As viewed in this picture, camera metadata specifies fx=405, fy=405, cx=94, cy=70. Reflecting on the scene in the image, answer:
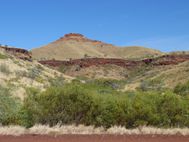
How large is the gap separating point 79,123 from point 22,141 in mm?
4236

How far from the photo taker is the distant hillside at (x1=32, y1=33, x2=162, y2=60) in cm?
13512

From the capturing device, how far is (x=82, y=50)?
14762 cm

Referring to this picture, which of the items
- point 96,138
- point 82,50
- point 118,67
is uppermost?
point 82,50

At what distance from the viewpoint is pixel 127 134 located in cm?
1484

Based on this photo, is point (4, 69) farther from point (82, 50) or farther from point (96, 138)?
point (82, 50)

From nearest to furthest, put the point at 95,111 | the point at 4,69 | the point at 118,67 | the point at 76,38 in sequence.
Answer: the point at 95,111 → the point at 4,69 → the point at 118,67 → the point at 76,38

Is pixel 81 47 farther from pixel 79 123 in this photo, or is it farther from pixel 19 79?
pixel 79 123

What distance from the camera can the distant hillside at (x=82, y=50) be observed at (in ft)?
443

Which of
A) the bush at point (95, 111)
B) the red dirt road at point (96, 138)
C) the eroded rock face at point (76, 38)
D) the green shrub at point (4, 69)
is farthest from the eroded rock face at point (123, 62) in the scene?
the eroded rock face at point (76, 38)

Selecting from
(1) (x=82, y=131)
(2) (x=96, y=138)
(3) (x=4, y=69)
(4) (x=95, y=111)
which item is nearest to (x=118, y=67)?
(3) (x=4, y=69)

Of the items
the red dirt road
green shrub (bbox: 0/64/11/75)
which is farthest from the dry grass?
green shrub (bbox: 0/64/11/75)

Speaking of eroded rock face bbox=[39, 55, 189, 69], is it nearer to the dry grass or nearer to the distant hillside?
the distant hillside

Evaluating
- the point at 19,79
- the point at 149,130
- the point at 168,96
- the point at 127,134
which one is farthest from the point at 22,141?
the point at 19,79

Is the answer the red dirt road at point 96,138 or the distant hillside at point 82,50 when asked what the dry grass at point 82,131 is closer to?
the red dirt road at point 96,138
